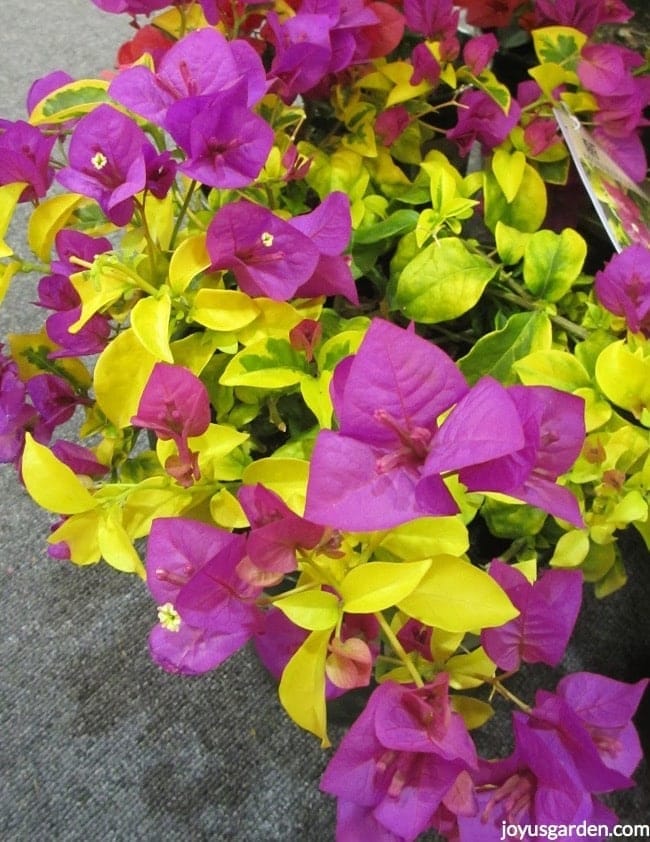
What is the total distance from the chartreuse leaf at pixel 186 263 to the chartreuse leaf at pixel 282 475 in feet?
0.37

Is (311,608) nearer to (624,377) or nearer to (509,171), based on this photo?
(624,377)

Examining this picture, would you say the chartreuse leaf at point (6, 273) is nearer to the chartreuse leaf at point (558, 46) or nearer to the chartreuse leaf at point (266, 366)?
the chartreuse leaf at point (266, 366)

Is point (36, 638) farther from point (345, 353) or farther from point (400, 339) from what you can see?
point (400, 339)

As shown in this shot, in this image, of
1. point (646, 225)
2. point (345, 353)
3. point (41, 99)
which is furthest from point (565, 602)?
point (41, 99)

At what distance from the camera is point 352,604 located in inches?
13.1

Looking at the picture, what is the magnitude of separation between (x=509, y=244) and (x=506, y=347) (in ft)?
0.25

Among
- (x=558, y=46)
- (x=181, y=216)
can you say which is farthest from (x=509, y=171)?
(x=181, y=216)

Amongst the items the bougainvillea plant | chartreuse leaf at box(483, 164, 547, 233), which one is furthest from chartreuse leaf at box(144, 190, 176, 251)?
chartreuse leaf at box(483, 164, 547, 233)

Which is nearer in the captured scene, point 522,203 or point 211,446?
point 211,446

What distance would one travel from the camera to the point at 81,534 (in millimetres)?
404

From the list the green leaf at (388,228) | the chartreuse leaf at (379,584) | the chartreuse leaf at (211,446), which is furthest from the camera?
the green leaf at (388,228)

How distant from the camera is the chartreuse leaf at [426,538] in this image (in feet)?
1.18

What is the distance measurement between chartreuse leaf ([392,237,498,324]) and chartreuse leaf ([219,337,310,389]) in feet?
0.31

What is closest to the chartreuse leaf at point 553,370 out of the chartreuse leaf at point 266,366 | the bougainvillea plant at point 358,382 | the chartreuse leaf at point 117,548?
the bougainvillea plant at point 358,382
